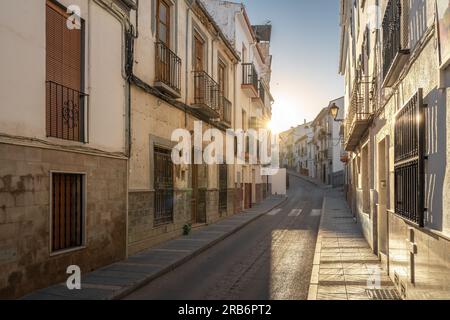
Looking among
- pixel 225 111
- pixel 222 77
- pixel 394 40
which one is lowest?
pixel 394 40

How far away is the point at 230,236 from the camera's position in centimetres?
1445

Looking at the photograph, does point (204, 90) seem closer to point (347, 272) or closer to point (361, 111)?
point (361, 111)

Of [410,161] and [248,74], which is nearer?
[410,161]

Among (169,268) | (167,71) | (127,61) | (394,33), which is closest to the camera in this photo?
(394,33)

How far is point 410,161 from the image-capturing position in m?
5.32

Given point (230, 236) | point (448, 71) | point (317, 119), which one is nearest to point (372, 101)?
point (230, 236)

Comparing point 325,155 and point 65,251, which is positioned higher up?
point 325,155

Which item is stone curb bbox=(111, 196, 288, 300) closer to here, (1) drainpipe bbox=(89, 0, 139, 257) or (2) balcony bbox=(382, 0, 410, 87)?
(1) drainpipe bbox=(89, 0, 139, 257)

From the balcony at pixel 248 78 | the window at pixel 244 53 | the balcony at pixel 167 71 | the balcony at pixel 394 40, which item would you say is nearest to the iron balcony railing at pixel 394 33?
the balcony at pixel 394 40

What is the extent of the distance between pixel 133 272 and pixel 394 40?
18.8 feet

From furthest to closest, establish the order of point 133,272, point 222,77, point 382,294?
point 222,77
point 133,272
point 382,294

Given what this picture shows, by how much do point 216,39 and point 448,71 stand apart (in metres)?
14.0

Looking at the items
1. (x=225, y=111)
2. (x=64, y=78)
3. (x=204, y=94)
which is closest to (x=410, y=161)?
(x=64, y=78)

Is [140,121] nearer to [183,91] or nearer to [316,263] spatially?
[183,91]
